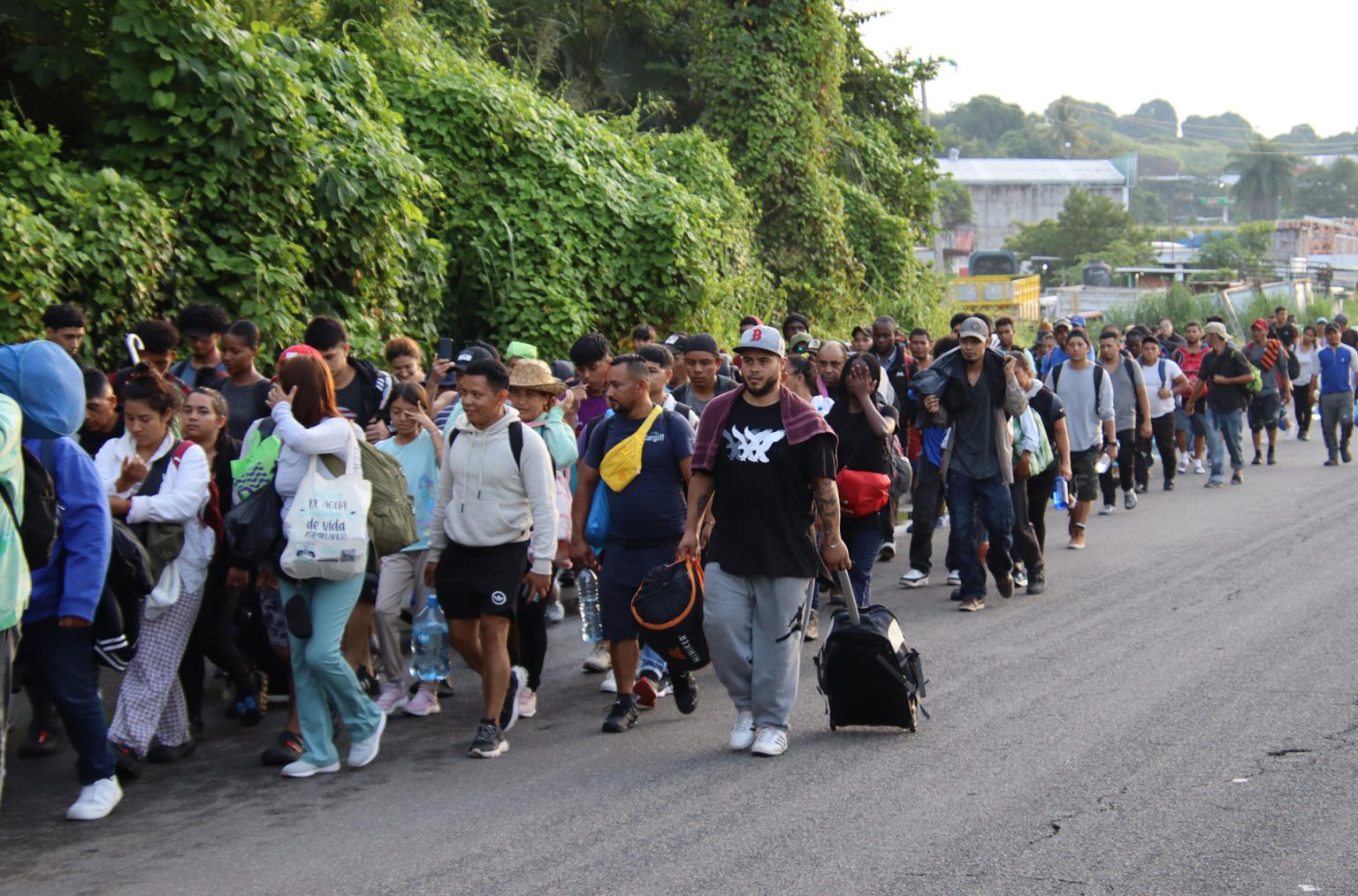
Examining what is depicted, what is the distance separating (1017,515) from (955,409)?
3.72ft

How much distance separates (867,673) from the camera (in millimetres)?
7121

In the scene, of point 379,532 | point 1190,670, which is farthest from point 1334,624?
point 379,532

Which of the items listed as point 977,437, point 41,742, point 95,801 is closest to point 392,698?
point 41,742

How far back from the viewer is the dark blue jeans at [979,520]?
10406mm

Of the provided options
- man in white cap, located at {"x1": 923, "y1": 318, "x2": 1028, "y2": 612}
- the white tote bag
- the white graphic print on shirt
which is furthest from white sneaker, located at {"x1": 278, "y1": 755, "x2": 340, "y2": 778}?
man in white cap, located at {"x1": 923, "y1": 318, "x2": 1028, "y2": 612}

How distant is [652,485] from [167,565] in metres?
2.46

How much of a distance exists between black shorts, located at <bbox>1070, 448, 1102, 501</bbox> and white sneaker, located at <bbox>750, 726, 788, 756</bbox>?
23.1 ft

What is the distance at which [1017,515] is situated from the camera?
1102 centimetres

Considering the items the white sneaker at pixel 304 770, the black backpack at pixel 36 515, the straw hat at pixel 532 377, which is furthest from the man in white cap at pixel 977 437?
the black backpack at pixel 36 515

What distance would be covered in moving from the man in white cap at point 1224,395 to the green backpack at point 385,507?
13025mm

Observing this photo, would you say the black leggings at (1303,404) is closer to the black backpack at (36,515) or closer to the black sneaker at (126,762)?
the black sneaker at (126,762)

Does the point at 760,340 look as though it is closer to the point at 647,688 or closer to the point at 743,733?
the point at 743,733

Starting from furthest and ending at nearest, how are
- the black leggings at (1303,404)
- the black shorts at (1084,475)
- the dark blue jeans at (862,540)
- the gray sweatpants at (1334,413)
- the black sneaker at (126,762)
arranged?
the black leggings at (1303,404) < the gray sweatpants at (1334,413) < the black shorts at (1084,475) < the dark blue jeans at (862,540) < the black sneaker at (126,762)

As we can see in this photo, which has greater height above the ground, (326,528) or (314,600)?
(326,528)
